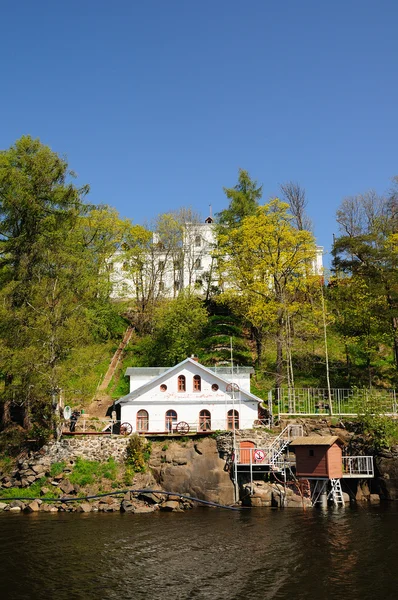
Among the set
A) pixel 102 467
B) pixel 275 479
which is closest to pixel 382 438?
pixel 275 479

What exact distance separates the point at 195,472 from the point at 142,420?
842 centimetres

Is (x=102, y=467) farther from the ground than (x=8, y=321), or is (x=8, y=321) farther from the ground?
(x=8, y=321)

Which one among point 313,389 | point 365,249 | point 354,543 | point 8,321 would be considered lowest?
point 354,543

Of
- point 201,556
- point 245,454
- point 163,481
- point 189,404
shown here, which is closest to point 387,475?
point 245,454

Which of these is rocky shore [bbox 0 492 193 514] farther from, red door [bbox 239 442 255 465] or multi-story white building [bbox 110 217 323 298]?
multi-story white building [bbox 110 217 323 298]

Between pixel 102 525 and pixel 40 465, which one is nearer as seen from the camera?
pixel 102 525

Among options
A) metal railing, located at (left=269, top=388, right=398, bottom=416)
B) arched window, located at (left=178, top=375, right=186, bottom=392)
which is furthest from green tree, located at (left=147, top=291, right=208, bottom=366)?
metal railing, located at (left=269, top=388, right=398, bottom=416)

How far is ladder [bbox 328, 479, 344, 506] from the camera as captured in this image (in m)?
37.6

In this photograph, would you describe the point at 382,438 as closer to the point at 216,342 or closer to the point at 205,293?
the point at 216,342

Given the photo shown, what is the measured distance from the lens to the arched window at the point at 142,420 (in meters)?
45.8

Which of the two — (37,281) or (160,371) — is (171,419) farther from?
(37,281)

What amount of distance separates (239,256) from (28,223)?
21067mm

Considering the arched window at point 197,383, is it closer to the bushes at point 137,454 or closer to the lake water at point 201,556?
the bushes at point 137,454

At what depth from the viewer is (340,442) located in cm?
3941
